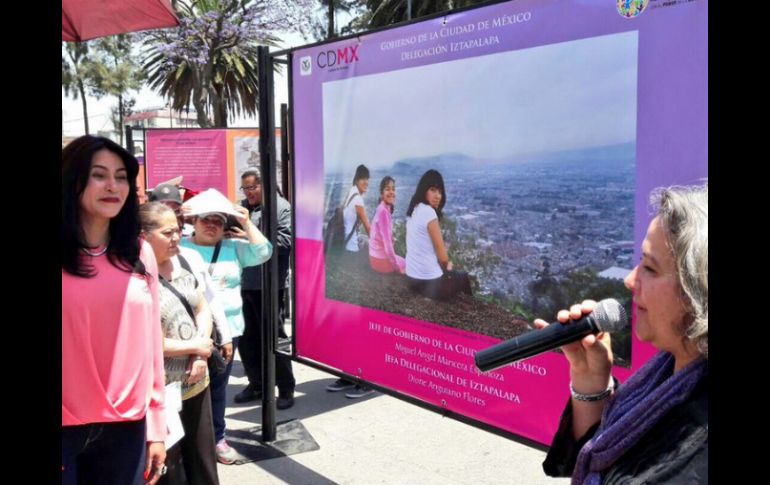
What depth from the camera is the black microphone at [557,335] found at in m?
1.59

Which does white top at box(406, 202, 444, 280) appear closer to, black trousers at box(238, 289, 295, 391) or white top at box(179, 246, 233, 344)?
white top at box(179, 246, 233, 344)

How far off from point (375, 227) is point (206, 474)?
1.52 meters

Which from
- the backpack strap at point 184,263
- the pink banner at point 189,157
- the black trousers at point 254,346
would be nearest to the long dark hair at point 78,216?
the backpack strap at point 184,263

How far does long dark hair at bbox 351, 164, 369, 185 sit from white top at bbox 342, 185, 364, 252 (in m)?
0.05

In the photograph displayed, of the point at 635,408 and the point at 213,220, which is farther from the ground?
the point at 213,220

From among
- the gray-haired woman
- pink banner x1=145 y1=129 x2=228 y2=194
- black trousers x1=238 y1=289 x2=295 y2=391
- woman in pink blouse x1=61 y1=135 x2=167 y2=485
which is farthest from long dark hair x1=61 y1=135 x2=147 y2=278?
pink banner x1=145 y1=129 x2=228 y2=194

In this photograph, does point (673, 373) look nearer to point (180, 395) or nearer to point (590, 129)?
point (590, 129)

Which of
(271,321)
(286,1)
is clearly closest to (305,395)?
(271,321)

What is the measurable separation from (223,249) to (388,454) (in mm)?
1703

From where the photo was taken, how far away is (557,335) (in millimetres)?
1628

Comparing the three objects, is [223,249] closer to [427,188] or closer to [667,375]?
[427,188]

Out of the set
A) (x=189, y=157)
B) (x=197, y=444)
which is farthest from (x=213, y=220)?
(x=189, y=157)

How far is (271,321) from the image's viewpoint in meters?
4.49
